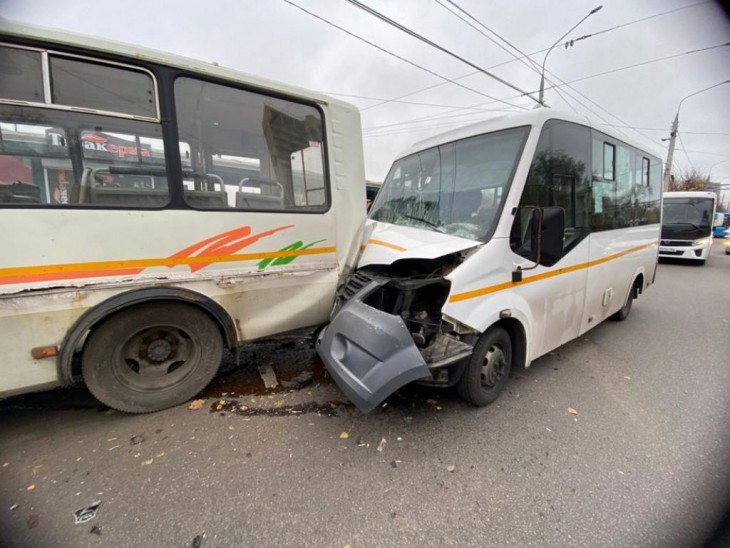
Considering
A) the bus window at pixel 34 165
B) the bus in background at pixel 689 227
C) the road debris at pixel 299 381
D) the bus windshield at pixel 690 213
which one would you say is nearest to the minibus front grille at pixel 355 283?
the road debris at pixel 299 381

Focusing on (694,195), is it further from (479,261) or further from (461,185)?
(479,261)

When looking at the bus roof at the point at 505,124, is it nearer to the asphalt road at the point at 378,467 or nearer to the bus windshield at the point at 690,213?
the asphalt road at the point at 378,467

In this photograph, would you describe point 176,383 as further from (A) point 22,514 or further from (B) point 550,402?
(B) point 550,402

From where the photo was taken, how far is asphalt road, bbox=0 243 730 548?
70.7 inches

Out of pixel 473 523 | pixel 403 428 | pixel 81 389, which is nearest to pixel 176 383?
pixel 81 389

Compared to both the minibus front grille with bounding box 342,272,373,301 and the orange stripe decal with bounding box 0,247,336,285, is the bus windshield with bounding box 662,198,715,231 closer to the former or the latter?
the minibus front grille with bounding box 342,272,373,301

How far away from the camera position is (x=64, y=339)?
234 centimetres

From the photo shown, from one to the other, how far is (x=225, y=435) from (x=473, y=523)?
186 centimetres

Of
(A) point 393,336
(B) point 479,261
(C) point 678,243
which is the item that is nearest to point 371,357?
(A) point 393,336

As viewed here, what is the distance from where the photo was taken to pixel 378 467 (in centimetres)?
223

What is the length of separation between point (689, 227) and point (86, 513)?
15997mm

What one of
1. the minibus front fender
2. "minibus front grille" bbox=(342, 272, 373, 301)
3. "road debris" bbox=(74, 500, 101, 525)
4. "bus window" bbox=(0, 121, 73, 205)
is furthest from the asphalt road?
"bus window" bbox=(0, 121, 73, 205)

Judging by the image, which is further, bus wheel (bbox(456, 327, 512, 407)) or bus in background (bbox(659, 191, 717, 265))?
bus in background (bbox(659, 191, 717, 265))

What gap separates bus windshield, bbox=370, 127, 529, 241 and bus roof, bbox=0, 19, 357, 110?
1342mm
